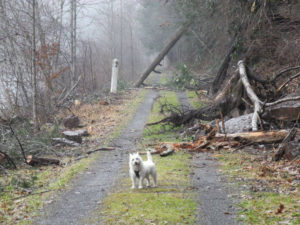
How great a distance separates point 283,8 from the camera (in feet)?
60.0

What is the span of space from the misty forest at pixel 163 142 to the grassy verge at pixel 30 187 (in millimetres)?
36

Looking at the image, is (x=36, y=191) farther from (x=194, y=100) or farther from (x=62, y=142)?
(x=194, y=100)

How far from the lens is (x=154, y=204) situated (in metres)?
7.99

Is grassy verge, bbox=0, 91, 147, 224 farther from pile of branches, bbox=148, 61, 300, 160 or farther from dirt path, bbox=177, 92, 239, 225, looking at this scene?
pile of branches, bbox=148, 61, 300, 160

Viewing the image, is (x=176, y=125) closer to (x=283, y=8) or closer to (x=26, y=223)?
(x=283, y=8)

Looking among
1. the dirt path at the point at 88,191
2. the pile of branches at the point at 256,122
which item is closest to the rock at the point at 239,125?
the pile of branches at the point at 256,122

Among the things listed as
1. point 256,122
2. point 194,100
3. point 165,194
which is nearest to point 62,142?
point 256,122

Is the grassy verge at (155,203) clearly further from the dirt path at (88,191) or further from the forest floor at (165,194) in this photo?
the dirt path at (88,191)

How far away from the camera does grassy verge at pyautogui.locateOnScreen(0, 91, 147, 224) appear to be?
8109mm

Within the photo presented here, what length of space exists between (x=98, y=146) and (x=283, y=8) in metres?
10.1

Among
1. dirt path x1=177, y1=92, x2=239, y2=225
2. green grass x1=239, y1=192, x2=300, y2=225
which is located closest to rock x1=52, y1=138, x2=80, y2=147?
dirt path x1=177, y1=92, x2=239, y2=225

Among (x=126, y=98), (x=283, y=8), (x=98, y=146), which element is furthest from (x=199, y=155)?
(x=126, y=98)

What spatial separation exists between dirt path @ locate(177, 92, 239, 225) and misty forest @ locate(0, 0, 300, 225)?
0.03m

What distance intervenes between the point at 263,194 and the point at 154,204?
224cm
